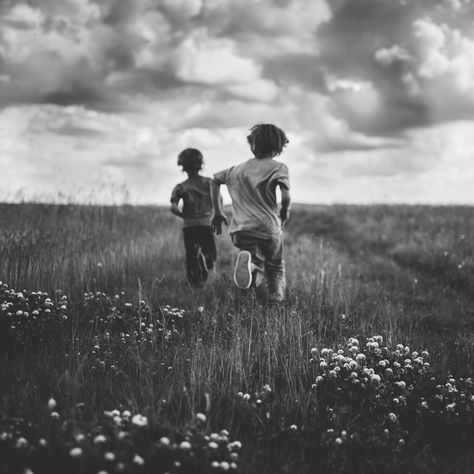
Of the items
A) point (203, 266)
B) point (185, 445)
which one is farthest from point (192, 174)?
point (185, 445)

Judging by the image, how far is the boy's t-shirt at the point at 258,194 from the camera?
5.64 metres

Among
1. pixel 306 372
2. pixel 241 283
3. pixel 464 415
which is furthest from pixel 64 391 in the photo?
pixel 464 415

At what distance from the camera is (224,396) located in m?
3.40

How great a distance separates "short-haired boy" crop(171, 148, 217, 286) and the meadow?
392 mm

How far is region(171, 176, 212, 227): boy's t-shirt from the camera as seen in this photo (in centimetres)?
736

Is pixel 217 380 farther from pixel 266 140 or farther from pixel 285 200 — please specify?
pixel 266 140

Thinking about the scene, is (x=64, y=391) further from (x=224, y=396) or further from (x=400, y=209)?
(x=400, y=209)

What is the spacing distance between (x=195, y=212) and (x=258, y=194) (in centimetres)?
195

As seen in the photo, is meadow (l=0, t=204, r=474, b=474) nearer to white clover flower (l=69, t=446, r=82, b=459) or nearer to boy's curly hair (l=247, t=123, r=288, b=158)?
white clover flower (l=69, t=446, r=82, b=459)

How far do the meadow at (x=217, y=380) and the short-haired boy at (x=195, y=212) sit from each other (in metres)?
0.39

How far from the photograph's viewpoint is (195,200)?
7391mm

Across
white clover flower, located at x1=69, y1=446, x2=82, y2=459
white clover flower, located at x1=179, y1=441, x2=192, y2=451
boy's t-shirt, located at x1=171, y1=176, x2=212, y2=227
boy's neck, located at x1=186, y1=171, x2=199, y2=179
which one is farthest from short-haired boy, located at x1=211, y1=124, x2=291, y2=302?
white clover flower, located at x1=69, y1=446, x2=82, y2=459

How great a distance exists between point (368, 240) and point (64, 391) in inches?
479

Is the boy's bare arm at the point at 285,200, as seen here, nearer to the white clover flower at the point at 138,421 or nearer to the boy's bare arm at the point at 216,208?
the boy's bare arm at the point at 216,208
